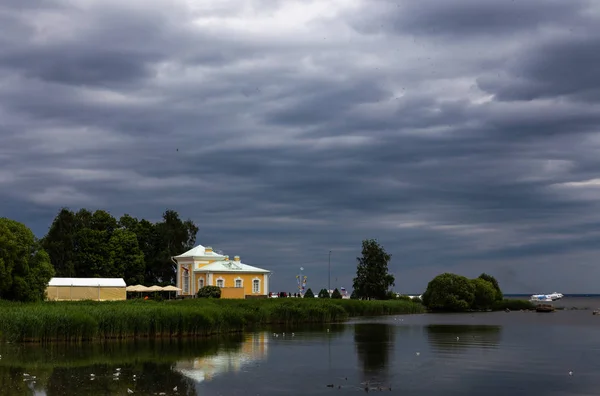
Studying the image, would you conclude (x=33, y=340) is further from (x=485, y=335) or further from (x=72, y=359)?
(x=485, y=335)

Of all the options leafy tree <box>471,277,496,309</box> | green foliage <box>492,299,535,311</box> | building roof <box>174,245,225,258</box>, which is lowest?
green foliage <box>492,299,535,311</box>

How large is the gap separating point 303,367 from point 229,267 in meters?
57.1

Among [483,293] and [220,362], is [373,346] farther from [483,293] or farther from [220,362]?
[483,293]

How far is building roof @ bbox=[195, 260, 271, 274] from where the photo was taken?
90438mm

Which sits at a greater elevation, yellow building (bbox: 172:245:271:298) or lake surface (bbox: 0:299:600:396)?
yellow building (bbox: 172:245:271:298)

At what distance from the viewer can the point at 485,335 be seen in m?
58.0

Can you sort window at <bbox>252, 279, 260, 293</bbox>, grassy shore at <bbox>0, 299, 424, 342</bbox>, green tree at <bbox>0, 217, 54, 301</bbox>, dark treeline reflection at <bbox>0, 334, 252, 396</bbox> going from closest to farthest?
1. dark treeline reflection at <bbox>0, 334, 252, 396</bbox>
2. grassy shore at <bbox>0, 299, 424, 342</bbox>
3. green tree at <bbox>0, 217, 54, 301</bbox>
4. window at <bbox>252, 279, 260, 293</bbox>

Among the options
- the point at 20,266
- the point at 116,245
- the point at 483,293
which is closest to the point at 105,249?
the point at 116,245

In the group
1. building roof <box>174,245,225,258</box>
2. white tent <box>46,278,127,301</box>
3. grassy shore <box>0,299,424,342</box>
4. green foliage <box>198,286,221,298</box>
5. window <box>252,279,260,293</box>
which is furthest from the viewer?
building roof <box>174,245,225,258</box>

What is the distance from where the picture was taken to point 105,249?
97000 mm

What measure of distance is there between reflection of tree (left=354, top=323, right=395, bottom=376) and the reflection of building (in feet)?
18.5

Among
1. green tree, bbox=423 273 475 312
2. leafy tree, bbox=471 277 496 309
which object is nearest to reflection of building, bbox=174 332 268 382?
green tree, bbox=423 273 475 312

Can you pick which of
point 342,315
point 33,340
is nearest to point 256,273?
point 342,315

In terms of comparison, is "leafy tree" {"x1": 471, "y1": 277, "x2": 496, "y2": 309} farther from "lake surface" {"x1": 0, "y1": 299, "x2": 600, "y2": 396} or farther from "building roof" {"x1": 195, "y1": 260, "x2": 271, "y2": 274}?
"lake surface" {"x1": 0, "y1": 299, "x2": 600, "y2": 396}
